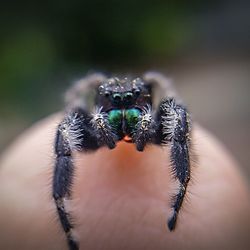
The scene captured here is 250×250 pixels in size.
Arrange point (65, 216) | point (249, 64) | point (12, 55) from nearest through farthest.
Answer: point (65, 216)
point (12, 55)
point (249, 64)

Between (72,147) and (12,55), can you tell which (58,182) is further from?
(12,55)

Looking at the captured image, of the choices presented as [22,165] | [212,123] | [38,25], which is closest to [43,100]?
[38,25]

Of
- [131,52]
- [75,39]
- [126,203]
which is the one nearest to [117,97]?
[126,203]

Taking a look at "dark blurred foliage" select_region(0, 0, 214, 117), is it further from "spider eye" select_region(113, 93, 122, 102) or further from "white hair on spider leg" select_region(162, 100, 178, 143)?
"white hair on spider leg" select_region(162, 100, 178, 143)

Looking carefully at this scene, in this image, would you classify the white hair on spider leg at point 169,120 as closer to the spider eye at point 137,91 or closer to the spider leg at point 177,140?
the spider leg at point 177,140

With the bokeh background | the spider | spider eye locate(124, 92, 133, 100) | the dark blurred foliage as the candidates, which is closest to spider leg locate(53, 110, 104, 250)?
the spider

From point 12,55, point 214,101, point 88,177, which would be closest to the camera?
point 88,177
